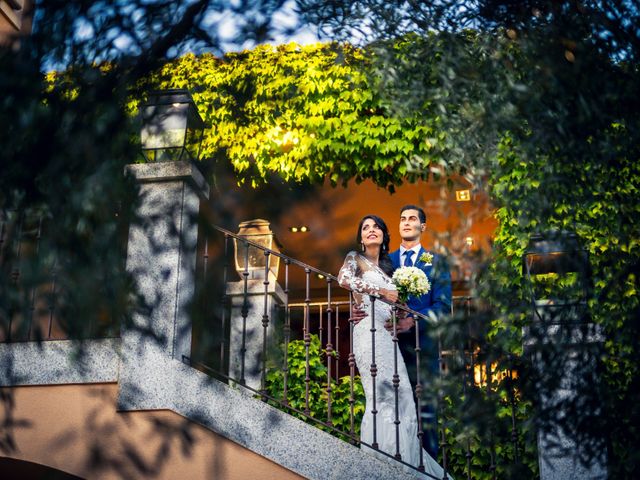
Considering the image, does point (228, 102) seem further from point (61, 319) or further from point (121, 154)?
point (61, 319)

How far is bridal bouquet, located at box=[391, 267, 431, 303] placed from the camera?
6137 millimetres

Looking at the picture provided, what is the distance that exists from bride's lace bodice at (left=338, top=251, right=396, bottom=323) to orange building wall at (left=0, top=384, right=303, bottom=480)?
4.24 feet

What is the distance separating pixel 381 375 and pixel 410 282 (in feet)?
2.24

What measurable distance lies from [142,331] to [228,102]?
41.0 inches

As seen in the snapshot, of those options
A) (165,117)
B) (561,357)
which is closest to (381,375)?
(561,357)

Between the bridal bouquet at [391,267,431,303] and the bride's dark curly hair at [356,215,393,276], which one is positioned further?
the bride's dark curly hair at [356,215,393,276]

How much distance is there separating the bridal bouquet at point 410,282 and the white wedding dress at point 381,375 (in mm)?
65

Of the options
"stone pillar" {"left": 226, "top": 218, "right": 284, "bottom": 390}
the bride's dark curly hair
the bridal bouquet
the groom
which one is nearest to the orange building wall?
"stone pillar" {"left": 226, "top": 218, "right": 284, "bottom": 390}

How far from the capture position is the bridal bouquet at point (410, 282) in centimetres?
614

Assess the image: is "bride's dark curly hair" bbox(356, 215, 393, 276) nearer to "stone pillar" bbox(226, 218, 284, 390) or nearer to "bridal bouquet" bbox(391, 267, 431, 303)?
"bridal bouquet" bbox(391, 267, 431, 303)

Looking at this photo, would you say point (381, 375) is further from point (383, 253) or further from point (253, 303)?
point (253, 303)

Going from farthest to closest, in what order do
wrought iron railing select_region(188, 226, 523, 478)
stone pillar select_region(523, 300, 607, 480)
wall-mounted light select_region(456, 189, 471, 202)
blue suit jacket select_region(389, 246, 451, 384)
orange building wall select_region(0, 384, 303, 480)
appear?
wall-mounted light select_region(456, 189, 471, 202) < blue suit jacket select_region(389, 246, 451, 384) < orange building wall select_region(0, 384, 303, 480) < wrought iron railing select_region(188, 226, 523, 478) < stone pillar select_region(523, 300, 607, 480)

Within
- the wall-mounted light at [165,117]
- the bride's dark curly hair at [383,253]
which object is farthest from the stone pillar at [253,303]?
the wall-mounted light at [165,117]

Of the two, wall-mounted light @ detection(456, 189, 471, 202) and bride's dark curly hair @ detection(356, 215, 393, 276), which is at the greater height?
wall-mounted light @ detection(456, 189, 471, 202)
